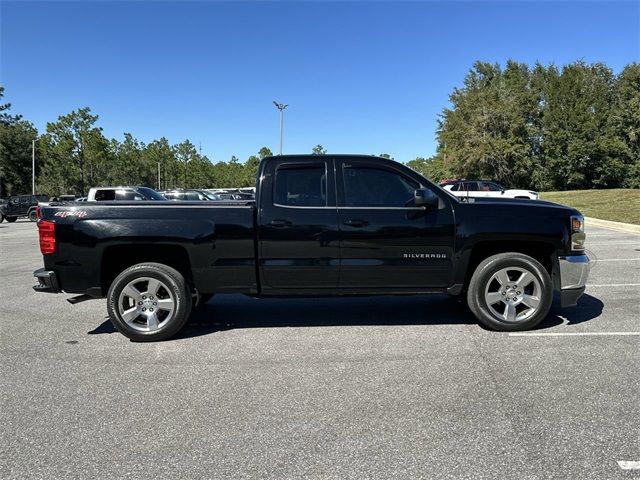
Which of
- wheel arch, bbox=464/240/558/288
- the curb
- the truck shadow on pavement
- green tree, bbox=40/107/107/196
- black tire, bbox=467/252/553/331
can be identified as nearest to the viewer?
black tire, bbox=467/252/553/331

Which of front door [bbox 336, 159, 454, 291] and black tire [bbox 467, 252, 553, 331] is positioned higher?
front door [bbox 336, 159, 454, 291]

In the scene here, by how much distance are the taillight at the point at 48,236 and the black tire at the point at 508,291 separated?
4417 millimetres

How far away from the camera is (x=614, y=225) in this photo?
17328mm

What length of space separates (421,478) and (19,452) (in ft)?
7.88

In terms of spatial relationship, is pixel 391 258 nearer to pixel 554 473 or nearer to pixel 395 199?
pixel 395 199

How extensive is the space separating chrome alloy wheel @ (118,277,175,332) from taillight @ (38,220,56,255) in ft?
2.85

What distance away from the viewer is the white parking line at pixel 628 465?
273cm

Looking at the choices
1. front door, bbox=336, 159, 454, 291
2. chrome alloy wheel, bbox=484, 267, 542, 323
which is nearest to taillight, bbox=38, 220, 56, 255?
front door, bbox=336, 159, 454, 291

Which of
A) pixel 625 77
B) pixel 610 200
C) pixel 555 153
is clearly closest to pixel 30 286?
pixel 610 200

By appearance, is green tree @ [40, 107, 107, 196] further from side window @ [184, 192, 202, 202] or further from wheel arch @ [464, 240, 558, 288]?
wheel arch @ [464, 240, 558, 288]

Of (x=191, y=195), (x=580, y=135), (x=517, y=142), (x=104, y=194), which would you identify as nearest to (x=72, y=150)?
(x=191, y=195)

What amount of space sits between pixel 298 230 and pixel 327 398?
1.95m

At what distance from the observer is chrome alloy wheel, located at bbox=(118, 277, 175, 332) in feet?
17.0

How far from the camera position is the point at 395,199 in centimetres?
529
